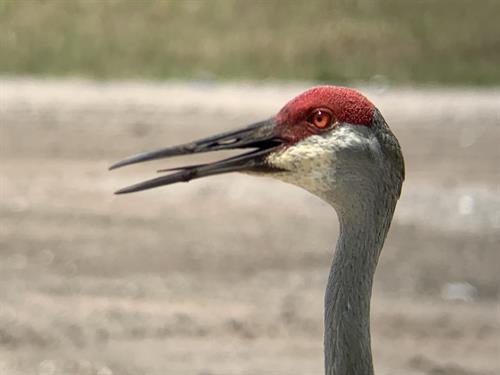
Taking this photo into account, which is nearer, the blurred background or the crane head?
the crane head

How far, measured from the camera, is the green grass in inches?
767

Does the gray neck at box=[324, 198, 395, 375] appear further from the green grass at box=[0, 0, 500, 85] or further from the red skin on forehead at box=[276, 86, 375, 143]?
the green grass at box=[0, 0, 500, 85]

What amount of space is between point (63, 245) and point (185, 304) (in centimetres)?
145

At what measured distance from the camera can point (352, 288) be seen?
4078 millimetres

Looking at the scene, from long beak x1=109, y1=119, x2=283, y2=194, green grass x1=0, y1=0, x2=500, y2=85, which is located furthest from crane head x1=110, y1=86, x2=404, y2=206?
green grass x1=0, y1=0, x2=500, y2=85

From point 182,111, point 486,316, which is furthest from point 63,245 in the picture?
point 182,111

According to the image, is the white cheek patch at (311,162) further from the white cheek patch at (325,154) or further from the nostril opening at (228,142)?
the nostril opening at (228,142)

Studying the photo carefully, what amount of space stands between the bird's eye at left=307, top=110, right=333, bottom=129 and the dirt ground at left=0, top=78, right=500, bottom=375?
3603mm

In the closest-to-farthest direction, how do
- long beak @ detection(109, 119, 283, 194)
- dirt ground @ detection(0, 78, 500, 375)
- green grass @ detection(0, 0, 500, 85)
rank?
long beak @ detection(109, 119, 283, 194)
dirt ground @ detection(0, 78, 500, 375)
green grass @ detection(0, 0, 500, 85)

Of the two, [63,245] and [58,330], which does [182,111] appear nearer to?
[63,245]

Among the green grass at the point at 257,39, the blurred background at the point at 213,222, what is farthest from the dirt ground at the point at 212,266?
the green grass at the point at 257,39

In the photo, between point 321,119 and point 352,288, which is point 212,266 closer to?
point 352,288

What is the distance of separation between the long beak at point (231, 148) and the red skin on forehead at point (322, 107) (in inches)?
1.9

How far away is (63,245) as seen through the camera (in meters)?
9.55
